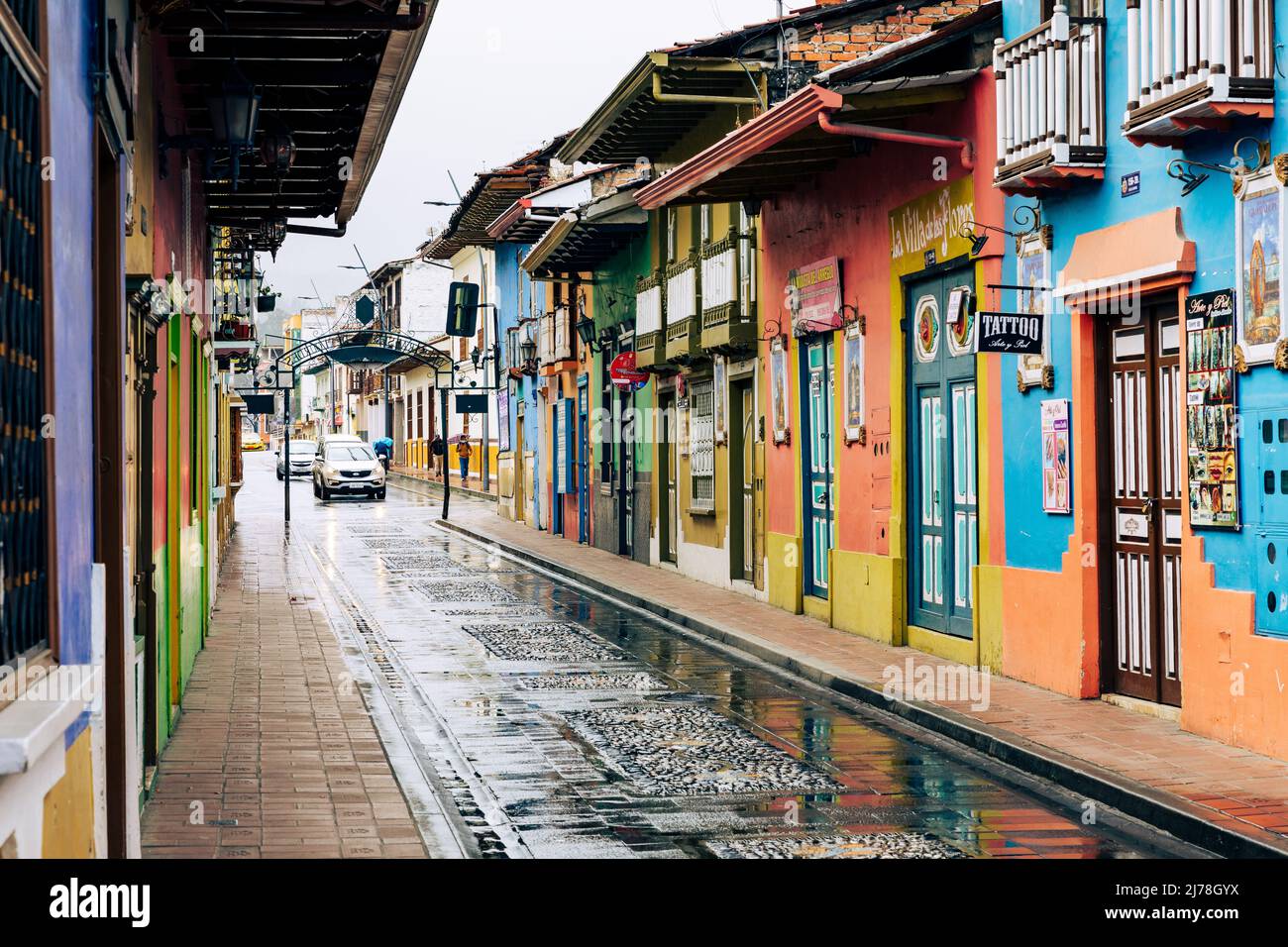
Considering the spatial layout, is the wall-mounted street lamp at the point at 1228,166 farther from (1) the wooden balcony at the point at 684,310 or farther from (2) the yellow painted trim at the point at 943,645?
(1) the wooden balcony at the point at 684,310

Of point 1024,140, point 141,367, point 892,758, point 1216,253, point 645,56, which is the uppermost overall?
point 645,56

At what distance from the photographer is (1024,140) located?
37.3 ft

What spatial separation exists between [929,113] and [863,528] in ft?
13.1

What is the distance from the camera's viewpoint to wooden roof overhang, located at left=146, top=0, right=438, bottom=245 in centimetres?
838

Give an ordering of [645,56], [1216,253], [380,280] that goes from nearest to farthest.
A: [1216,253] → [645,56] → [380,280]

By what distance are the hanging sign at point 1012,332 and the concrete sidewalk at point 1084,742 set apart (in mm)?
2466

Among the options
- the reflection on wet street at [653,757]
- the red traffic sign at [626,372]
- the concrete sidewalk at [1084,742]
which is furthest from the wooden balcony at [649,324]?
the concrete sidewalk at [1084,742]

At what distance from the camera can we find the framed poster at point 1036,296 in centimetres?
1159

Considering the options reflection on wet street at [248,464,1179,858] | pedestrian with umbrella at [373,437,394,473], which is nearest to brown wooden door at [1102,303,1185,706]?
reflection on wet street at [248,464,1179,858]

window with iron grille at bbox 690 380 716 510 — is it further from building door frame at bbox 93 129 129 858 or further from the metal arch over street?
the metal arch over street

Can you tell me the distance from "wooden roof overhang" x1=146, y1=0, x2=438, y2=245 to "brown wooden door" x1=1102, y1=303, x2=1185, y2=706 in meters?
5.10
